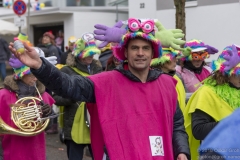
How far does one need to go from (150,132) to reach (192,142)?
1.33 meters

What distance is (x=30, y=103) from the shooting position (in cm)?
450

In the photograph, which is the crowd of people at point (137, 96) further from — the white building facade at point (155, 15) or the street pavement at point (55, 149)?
the white building facade at point (155, 15)

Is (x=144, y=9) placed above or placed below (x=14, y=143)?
above

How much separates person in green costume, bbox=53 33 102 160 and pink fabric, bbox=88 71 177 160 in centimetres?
237

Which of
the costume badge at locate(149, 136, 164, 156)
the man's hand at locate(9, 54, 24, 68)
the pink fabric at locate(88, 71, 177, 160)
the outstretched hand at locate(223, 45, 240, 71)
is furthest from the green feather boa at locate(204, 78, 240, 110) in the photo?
the man's hand at locate(9, 54, 24, 68)

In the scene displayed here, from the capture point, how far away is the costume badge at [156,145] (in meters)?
3.08

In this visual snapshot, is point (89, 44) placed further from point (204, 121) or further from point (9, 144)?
point (204, 121)

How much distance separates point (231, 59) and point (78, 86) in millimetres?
1456

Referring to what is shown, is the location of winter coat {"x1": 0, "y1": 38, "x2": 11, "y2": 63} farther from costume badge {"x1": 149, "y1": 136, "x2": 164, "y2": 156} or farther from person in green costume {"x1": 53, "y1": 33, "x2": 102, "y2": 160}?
costume badge {"x1": 149, "y1": 136, "x2": 164, "y2": 156}

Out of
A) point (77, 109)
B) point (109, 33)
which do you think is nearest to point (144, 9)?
point (77, 109)

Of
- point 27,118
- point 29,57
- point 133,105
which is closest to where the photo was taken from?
point 29,57

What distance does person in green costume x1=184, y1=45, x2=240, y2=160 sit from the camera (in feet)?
12.3

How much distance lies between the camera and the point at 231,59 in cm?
378

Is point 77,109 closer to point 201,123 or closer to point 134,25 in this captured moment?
point 201,123
